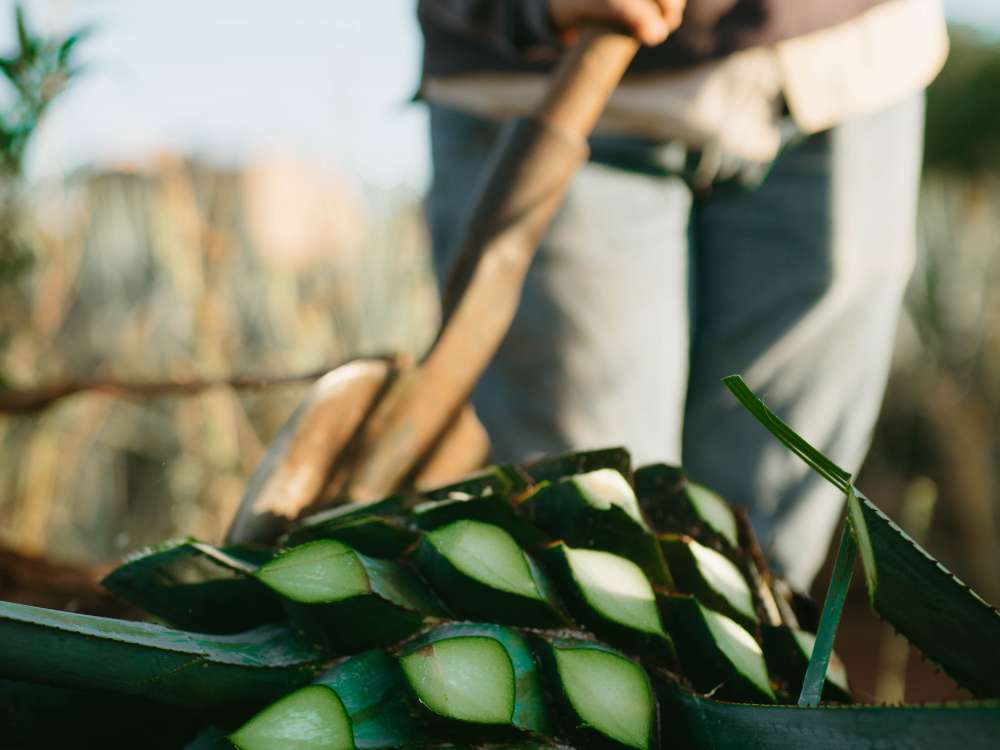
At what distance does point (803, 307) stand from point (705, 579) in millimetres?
798

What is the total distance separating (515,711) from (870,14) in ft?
3.16

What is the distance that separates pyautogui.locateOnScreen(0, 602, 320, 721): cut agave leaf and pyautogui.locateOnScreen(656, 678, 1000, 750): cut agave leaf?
141mm

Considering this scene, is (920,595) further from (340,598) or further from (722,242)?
(722,242)

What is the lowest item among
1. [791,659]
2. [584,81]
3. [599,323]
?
[599,323]

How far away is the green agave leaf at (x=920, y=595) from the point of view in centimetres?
31

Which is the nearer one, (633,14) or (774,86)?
(633,14)

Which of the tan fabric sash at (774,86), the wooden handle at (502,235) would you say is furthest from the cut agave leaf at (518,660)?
the tan fabric sash at (774,86)

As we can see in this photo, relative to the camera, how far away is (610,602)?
0.37 meters

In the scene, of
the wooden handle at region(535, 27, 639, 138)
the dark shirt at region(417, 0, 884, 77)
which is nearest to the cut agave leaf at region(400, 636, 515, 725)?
the wooden handle at region(535, 27, 639, 138)

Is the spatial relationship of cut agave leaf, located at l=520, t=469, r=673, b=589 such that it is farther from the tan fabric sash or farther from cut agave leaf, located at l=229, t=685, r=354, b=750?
the tan fabric sash

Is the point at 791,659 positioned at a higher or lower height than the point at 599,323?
higher

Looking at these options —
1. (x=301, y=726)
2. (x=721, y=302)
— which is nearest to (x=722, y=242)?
(x=721, y=302)

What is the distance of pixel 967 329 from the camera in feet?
11.9

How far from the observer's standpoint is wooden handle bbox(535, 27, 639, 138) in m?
0.75
